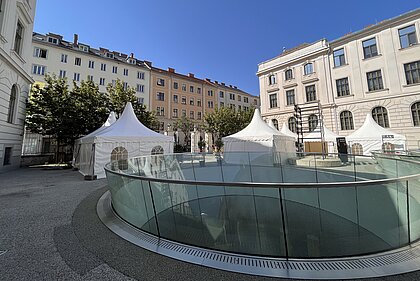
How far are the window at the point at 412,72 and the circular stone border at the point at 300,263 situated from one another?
23368 mm

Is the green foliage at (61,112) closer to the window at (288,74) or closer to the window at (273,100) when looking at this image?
the window at (273,100)

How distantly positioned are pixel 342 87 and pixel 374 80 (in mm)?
2906

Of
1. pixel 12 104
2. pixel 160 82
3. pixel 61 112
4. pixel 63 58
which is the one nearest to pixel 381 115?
pixel 61 112

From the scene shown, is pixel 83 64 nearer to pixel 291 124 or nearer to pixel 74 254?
pixel 291 124

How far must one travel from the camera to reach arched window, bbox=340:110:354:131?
21.4m

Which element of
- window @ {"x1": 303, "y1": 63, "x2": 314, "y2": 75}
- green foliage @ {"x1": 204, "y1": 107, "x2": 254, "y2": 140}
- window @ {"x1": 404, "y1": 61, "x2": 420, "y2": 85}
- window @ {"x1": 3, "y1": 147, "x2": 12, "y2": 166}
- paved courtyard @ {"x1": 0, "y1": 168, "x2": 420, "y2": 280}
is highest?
window @ {"x1": 303, "y1": 63, "x2": 314, "y2": 75}

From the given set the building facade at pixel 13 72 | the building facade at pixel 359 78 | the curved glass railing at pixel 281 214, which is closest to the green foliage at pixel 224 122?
the building facade at pixel 359 78

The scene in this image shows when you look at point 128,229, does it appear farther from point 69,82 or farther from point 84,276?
point 69,82

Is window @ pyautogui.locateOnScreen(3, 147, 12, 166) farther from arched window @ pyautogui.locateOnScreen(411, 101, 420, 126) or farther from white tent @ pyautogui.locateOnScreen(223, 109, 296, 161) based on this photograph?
arched window @ pyautogui.locateOnScreen(411, 101, 420, 126)

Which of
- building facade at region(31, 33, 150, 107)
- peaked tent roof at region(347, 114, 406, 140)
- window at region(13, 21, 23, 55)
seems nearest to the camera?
window at region(13, 21, 23, 55)

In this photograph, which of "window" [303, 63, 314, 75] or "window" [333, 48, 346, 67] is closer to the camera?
"window" [333, 48, 346, 67]

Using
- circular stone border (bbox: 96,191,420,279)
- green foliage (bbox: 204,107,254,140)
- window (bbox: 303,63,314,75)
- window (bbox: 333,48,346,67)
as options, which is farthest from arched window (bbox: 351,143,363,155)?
circular stone border (bbox: 96,191,420,279)

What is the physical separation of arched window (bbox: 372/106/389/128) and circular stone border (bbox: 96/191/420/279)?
73.0ft

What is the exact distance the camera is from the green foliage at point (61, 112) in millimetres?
15234
